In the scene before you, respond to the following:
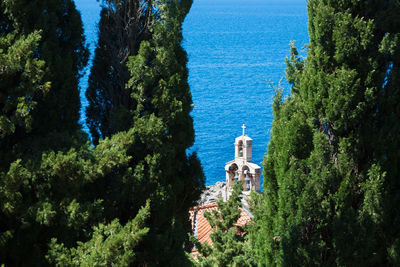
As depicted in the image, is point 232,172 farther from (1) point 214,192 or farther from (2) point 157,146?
(2) point 157,146

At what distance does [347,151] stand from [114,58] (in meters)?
3.69

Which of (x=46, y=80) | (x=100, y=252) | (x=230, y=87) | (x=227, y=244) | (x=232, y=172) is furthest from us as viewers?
(x=230, y=87)

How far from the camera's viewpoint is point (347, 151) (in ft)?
21.8

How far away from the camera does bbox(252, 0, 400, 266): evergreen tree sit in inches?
255

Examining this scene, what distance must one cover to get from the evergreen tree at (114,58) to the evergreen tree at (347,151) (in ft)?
8.48

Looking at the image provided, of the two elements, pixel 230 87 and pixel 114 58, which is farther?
pixel 230 87

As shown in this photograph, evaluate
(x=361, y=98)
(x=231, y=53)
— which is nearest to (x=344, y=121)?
(x=361, y=98)

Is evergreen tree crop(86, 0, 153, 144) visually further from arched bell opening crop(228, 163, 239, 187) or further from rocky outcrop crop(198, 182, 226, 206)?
rocky outcrop crop(198, 182, 226, 206)

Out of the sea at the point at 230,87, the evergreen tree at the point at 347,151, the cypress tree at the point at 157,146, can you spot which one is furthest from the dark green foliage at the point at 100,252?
the sea at the point at 230,87

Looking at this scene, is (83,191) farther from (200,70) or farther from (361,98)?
(200,70)

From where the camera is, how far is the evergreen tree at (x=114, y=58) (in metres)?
6.83

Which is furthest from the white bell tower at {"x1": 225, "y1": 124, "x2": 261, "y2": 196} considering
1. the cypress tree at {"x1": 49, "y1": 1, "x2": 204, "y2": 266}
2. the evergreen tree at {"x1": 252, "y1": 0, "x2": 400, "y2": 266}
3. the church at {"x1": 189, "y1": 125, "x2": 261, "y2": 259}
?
the cypress tree at {"x1": 49, "y1": 1, "x2": 204, "y2": 266}

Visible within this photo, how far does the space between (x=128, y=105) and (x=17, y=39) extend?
1.91 metres

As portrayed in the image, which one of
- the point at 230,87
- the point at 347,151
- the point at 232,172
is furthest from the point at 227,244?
the point at 230,87
